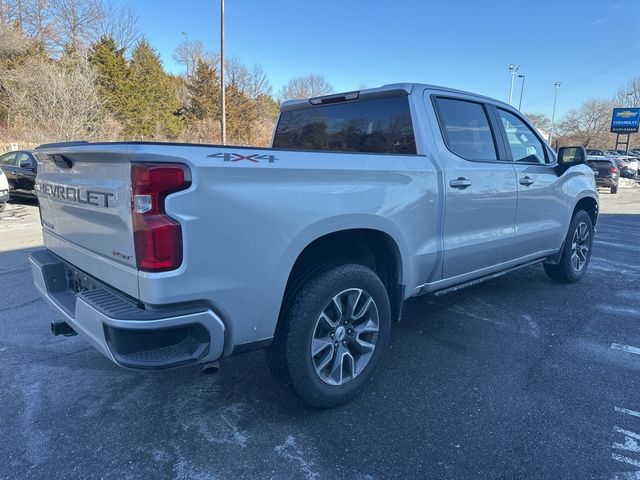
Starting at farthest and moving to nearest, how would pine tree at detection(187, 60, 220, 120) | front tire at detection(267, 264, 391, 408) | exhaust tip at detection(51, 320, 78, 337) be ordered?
pine tree at detection(187, 60, 220, 120) < exhaust tip at detection(51, 320, 78, 337) < front tire at detection(267, 264, 391, 408)

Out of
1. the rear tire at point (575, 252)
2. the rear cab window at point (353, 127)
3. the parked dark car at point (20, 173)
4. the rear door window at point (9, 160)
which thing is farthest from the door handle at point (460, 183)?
the rear door window at point (9, 160)

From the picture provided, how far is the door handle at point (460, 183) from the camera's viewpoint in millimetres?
3304

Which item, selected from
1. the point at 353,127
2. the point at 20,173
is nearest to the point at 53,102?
the point at 20,173

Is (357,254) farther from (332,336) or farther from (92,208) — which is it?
(92,208)

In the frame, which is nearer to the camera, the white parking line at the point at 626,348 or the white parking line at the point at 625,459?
the white parking line at the point at 625,459

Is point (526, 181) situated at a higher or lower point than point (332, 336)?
higher

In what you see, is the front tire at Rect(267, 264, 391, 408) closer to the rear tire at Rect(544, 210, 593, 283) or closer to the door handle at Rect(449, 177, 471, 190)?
the door handle at Rect(449, 177, 471, 190)

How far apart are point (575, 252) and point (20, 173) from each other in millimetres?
13414

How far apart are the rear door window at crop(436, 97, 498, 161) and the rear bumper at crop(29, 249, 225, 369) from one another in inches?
91.1

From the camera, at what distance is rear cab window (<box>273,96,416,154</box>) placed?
3375 mm

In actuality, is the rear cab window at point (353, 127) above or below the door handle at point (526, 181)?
above

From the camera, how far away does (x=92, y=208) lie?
2283 mm

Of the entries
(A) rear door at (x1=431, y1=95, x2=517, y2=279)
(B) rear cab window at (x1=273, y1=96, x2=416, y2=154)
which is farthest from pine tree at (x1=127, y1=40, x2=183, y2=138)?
(A) rear door at (x1=431, y1=95, x2=517, y2=279)

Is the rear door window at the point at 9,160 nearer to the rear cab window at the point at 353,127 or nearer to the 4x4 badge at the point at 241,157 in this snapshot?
the rear cab window at the point at 353,127
